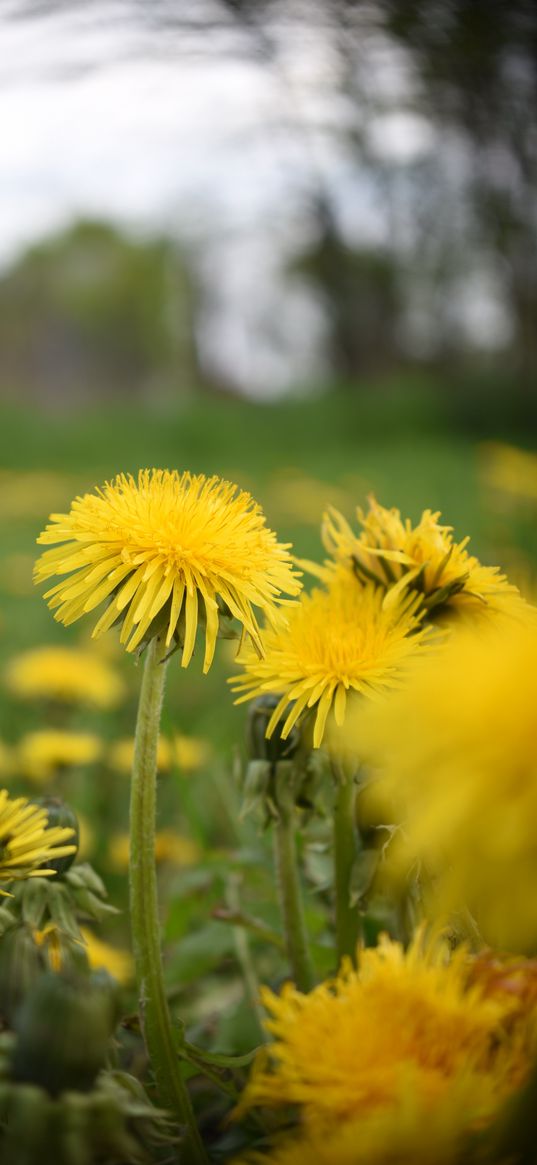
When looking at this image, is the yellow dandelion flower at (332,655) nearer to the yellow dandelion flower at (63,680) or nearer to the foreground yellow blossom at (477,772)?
the foreground yellow blossom at (477,772)

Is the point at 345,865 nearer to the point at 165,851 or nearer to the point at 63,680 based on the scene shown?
the point at 165,851

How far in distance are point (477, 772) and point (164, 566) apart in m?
0.33

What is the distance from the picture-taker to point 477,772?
0.39 meters

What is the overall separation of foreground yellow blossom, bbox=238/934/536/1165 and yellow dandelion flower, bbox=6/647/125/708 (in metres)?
1.27

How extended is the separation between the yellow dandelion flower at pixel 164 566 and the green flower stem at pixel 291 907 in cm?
21

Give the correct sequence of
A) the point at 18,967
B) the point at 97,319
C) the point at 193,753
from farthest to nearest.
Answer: the point at 97,319 < the point at 193,753 < the point at 18,967

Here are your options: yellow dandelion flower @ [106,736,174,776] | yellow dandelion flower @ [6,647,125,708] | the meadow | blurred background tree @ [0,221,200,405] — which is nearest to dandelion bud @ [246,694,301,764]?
the meadow

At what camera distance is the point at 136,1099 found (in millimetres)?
525

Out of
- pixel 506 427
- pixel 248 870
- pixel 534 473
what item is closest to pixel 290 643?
pixel 248 870

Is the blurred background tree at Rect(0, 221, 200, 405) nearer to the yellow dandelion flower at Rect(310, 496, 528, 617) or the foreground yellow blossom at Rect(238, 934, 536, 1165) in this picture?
the yellow dandelion flower at Rect(310, 496, 528, 617)

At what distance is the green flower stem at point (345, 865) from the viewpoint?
0.73 metres

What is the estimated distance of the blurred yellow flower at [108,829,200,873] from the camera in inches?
55.1

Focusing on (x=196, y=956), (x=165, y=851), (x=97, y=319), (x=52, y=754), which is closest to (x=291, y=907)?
(x=196, y=956)

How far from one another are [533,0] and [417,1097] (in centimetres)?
Answer: 146
